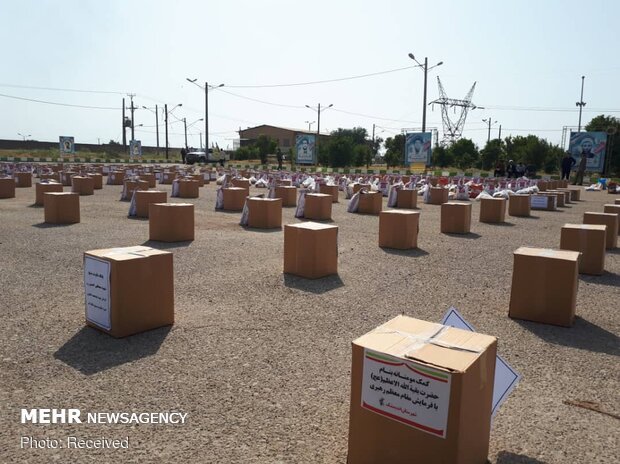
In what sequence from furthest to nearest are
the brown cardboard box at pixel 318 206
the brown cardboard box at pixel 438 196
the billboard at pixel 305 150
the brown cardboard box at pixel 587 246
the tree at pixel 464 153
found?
the tree at pixel 464 153, the billboard at pixel 305 150, the brown cardboard box at pixel 438 196, the brown cardboard box at pixel 318 206, the brown cardboard box at pixel 587 246

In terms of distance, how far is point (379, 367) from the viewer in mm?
2760

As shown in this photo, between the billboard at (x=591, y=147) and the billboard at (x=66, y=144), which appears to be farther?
the billboard at (x=66, y=144)

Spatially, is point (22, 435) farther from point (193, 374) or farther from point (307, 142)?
point (307, 142)

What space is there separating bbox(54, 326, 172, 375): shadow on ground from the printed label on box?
100 inches

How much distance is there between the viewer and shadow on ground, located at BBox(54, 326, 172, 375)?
4383 millimetres

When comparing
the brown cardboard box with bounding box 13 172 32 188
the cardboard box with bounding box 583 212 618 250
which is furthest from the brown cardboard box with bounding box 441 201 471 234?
the brown cardboard box with bounding box 13 172 32 188

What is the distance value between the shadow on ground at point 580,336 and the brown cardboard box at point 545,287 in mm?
108

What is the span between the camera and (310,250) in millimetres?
7543

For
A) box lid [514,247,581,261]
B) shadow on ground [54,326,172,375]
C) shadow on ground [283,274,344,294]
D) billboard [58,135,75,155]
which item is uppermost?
billboard [58,135,75,155]

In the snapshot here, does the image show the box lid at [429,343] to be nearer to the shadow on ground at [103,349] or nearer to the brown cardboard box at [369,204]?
the shadow on ground at [103,349]

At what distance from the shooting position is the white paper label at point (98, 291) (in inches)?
195

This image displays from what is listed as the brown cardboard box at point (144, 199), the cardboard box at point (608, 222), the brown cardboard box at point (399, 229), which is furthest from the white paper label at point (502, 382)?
the brown cardboard box at point (144, 199)

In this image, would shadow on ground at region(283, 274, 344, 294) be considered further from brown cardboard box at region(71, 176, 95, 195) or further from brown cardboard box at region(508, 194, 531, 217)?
brown cardboard box at region(71, 176, 95, 195)

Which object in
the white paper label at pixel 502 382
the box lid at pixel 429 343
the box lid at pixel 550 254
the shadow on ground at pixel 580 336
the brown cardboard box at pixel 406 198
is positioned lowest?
the shadow on ground at pixel 580 336
